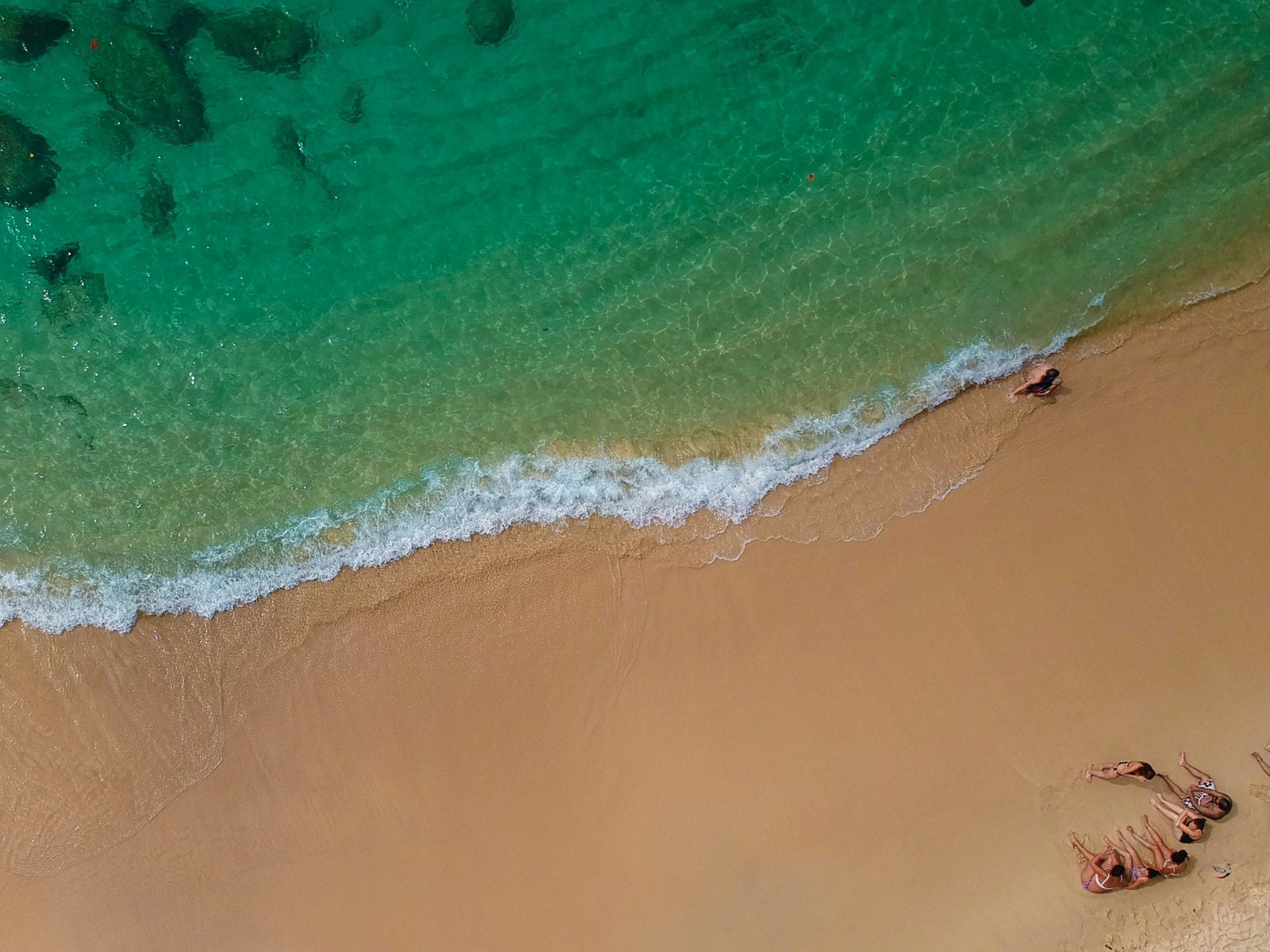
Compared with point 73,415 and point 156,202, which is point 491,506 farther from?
point 156,202

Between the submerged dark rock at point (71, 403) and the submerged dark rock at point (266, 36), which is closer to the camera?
the submerged dark rock at point (266, 36)

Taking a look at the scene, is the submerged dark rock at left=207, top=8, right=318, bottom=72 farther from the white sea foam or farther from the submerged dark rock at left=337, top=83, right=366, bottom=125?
the white sea foam

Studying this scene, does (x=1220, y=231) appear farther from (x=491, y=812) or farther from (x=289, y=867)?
(x=289, y=867)

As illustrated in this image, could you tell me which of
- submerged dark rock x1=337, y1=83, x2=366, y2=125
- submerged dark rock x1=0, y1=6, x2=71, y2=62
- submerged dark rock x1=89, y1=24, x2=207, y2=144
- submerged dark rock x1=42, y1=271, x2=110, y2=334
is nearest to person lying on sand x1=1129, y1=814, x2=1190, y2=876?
submerged dark rock x1=337, y1=83, x2=366, y2=125

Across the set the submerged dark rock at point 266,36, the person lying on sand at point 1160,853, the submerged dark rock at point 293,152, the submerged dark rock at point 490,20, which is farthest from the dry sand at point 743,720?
the submerged dark rock at point 266,36

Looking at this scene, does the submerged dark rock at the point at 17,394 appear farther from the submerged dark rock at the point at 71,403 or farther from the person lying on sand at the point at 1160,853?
the person lying on sand at the point at 1160,853

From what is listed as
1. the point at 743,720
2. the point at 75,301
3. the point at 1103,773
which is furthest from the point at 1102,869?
the point at 75,301
